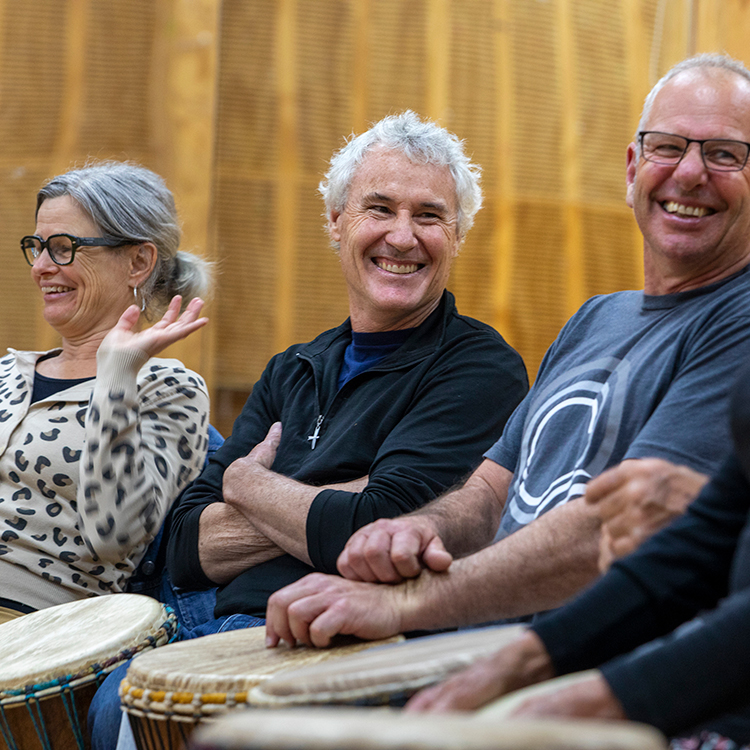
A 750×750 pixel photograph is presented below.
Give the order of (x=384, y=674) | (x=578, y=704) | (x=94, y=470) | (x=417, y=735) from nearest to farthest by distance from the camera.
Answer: (x=417, y=735)
(x=578, y=704)
(x=384, y=674)
(x=94, y=470)

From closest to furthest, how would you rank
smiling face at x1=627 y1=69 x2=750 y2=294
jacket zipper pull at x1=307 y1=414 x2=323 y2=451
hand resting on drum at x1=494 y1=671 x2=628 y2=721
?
hand resting on drum at x1=494 y1=671 x2=628 y2=721
smiling face at x1=627 y1=69 x2=750 y2=294
jacket zipper pull at x1=307 y1=414 x2=323 y2=451

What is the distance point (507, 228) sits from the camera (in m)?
4.35

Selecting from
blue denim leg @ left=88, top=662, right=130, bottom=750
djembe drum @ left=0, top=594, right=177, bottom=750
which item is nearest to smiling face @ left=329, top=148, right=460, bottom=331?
djembe drum @ left=0, top=594, right=177, bottom=750

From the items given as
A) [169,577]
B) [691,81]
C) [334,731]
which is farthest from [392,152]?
A: [334,731]

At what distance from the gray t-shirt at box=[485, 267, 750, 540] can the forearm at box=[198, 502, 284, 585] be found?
56 cm

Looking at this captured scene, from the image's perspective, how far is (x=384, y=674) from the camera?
3.54ft

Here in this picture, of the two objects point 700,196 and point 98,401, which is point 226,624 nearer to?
point 98,401

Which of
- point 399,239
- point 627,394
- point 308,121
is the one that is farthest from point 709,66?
point 308,121

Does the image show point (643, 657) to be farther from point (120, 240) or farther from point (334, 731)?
point (120, 240)

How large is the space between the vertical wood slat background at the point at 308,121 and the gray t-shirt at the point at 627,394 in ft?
7.93

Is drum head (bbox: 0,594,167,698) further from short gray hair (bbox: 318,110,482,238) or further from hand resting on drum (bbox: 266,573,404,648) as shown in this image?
short gray hair (bbox: 318,110,482,238)

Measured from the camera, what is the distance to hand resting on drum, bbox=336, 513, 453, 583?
1593mm

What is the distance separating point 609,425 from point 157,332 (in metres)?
1.16

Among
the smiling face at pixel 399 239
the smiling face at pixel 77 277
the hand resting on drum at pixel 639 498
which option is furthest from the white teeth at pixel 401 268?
the hand resting on drum at pixel 639 498
